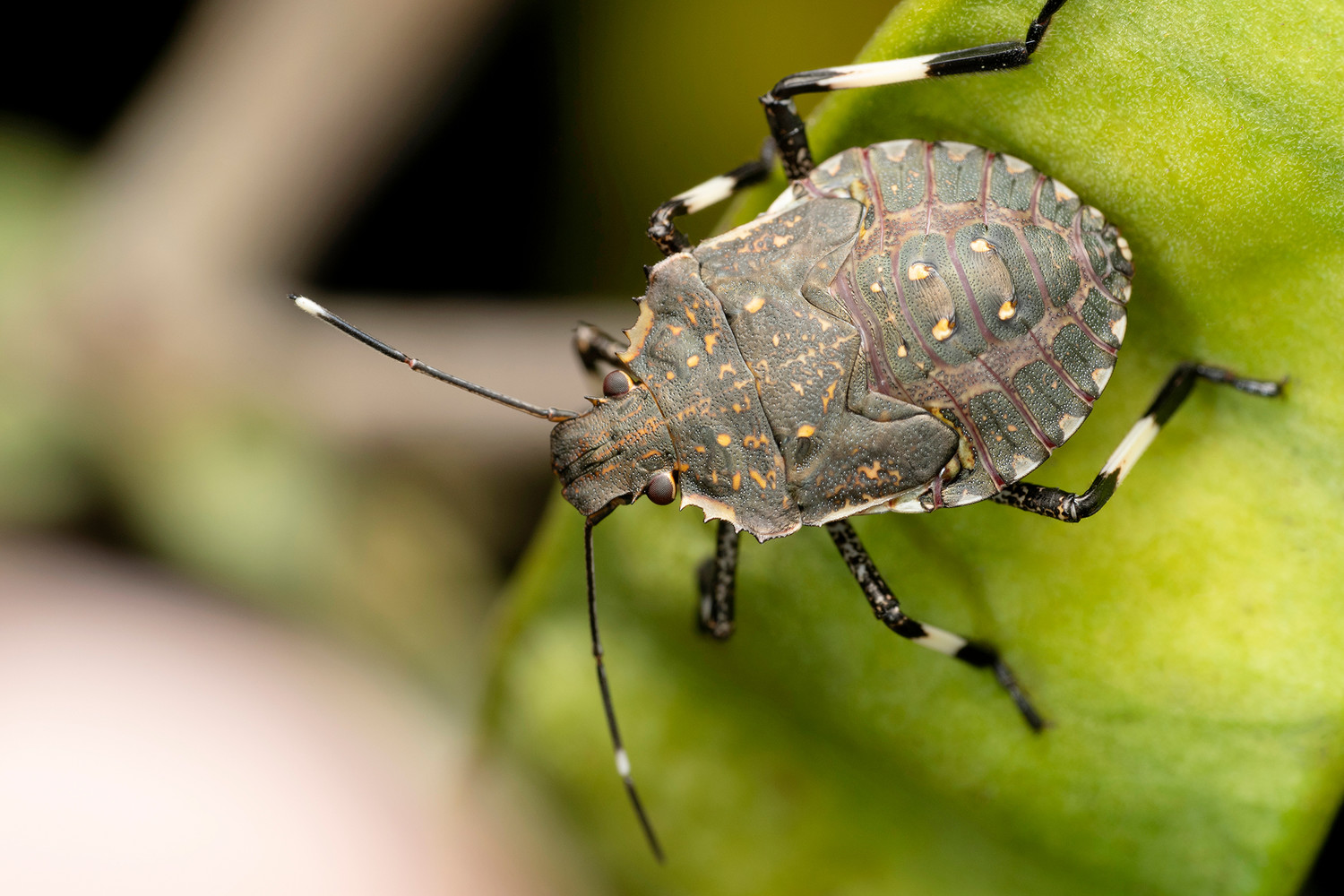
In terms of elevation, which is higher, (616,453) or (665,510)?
(616,453)

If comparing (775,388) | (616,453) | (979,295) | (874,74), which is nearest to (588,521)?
(616,453)

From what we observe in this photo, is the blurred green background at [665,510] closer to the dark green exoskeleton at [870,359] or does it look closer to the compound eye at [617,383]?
the dark green exoskeleton at [870,359]

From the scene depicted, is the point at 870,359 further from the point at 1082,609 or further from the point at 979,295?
the point at 1082,609

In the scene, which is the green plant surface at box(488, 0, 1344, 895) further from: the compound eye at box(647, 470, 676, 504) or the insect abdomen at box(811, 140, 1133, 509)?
the compound eye at box(647, 470, 676, 504)

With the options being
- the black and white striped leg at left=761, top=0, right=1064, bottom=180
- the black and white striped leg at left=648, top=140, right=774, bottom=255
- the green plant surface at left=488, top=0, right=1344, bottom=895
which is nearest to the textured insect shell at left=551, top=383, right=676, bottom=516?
the green plant surface at left=488, top=0, right=1344, bottom=895

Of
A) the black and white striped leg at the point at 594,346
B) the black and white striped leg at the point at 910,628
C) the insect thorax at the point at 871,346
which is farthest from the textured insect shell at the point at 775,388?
the black and white striped leg at the point at 594,346

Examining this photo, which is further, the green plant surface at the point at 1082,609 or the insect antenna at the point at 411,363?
the insect antenna at the point at 411,363

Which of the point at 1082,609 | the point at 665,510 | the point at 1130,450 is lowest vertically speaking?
the point at 1082,609
